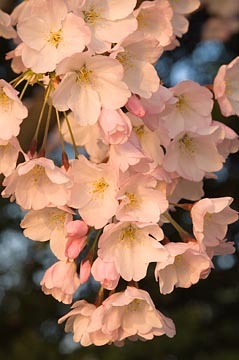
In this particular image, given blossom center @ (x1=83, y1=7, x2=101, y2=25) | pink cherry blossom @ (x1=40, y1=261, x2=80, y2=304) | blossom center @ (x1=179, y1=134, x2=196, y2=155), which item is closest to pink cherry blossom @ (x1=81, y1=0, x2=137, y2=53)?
blossom center @ (x1=83, y1=7, x2=101, y2=25)

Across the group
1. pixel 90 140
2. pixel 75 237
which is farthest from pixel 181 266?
pixel 90 140

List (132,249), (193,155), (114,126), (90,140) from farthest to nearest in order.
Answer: (90,140) < (193,155) < (132,249) < (114,126)

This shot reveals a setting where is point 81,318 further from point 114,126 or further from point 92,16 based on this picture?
point 92,16

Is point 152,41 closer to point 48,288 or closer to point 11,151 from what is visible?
point 11,151

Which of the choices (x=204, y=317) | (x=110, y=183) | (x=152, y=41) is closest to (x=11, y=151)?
(x=110, y=183)

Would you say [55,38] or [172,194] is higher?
[55,38]

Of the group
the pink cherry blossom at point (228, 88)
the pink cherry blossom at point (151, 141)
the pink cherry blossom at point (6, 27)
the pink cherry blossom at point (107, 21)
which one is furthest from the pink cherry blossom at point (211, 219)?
the pink cherry blossom at point (6, 27)
